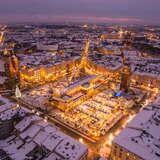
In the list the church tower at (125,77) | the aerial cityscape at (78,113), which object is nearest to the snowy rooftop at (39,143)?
the aerial cityscape at (78,113)

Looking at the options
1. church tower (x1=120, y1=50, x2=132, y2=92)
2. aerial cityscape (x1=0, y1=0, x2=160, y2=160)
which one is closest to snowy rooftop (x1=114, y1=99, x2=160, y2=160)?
aerial cityscape (x1=0, y1=0, x2=160, y2=160)

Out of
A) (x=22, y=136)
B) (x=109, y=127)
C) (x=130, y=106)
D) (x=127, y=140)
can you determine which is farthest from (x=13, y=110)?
Answer: (x=130, y=106)

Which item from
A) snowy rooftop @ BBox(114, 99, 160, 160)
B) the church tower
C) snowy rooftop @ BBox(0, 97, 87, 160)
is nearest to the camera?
snowy rooftop @ BBox(114, 99, 160, 160)

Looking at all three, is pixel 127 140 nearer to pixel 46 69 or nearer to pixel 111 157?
pixel 111 157

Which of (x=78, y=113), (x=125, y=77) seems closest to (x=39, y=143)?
(x=78, y=113)

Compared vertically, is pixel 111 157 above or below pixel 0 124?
below

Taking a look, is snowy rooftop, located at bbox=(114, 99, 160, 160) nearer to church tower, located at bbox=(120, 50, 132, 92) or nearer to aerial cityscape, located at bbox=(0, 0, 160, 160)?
aerial cityscape, located at bbox=(0, 0, 160, 160)

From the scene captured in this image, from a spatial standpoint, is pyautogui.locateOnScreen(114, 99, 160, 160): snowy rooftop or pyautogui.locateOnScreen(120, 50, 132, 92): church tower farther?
pyautogui.locateOnScreen(120, 50, 132, 92): church tower

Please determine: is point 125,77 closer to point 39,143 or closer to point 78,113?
point 78,113
